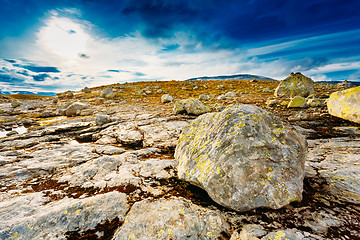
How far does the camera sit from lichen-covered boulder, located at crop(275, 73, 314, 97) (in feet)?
87.2

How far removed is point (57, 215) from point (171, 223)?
375 centimetres

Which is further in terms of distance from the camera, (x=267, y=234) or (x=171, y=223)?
(x=171, y=223)

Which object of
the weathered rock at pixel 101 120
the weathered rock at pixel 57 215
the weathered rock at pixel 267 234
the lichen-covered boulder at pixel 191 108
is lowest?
the weathered rock at pixel 57 215

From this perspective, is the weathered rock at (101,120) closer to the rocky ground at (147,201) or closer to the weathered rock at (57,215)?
the rocky ground at (147,201)

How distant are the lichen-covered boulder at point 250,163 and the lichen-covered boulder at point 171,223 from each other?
2.39ft

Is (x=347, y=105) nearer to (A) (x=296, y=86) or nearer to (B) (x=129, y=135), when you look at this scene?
(A) (x=296, y=86)

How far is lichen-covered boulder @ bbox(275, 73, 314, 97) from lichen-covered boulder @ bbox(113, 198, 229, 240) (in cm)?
3045

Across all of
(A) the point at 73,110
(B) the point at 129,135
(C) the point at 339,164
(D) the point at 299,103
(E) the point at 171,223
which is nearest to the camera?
(E) the point at 171,223

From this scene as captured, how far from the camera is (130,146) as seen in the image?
1139 cm

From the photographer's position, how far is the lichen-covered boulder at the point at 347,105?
454 inches

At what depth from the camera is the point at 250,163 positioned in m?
4.98

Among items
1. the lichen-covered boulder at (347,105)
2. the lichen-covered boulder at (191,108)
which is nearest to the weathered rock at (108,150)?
the lichen-covered boulder at (191,108)

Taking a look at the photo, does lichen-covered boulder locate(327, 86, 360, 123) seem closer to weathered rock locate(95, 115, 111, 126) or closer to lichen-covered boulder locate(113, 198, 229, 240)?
lichen-covered boulder locate(113, 198, 229, 240)

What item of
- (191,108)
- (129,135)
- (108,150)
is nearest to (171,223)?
(108,150)
